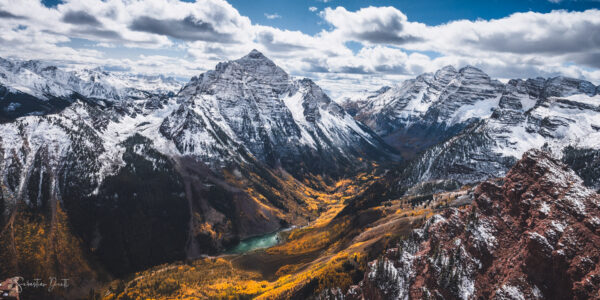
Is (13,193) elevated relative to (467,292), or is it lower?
lower

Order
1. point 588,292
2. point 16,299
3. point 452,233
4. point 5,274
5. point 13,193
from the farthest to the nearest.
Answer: point 13,193, point 5,274, point 452,233, point 588,292, point 16,299

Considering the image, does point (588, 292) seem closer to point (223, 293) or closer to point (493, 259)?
point (493, 259)

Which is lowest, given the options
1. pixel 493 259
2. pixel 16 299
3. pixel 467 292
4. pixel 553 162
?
pixel 467 292

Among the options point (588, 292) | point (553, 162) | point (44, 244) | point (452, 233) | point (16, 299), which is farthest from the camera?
point (44, 244)

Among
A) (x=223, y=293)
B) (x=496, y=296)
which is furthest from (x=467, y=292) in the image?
(x=223, y=293)

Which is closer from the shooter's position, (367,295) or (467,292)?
(467,292)

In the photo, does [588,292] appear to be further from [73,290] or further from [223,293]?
[73,290]

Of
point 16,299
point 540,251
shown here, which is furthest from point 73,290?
point 540,251
